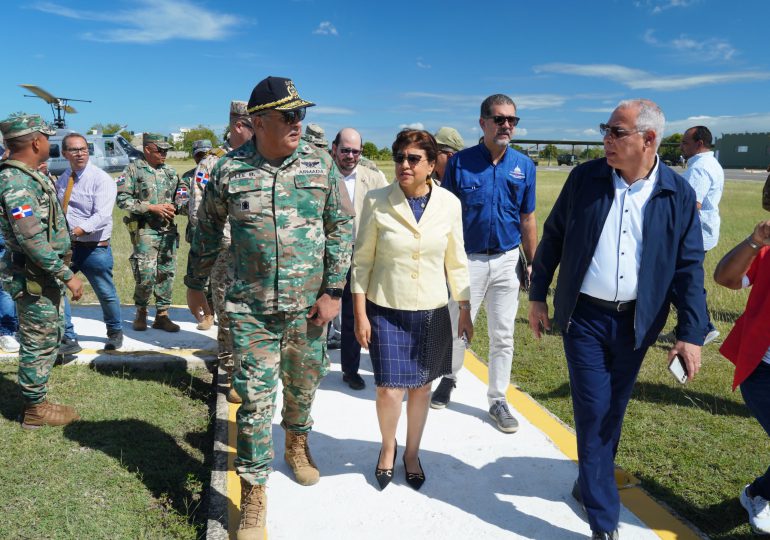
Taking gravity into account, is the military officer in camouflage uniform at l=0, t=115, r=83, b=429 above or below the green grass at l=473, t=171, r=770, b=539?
above

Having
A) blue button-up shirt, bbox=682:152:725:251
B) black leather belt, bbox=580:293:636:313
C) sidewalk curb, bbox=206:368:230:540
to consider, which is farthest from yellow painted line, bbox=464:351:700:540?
blue button-up shirt, bbox=682:152:725:251

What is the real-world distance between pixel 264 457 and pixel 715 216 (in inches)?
225

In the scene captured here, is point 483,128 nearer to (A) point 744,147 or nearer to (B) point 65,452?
(B) point 65,452

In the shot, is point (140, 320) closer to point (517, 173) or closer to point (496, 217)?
point (496, 217)

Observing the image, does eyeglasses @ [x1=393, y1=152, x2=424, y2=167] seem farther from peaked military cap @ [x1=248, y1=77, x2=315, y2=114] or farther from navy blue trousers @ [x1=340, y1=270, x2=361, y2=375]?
navy blue trousers @ [x1=340, y1=270, x2=361, y2=375]

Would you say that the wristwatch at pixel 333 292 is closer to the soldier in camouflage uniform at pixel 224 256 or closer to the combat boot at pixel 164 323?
the soldier in camouflage uniform at pixel 224 256

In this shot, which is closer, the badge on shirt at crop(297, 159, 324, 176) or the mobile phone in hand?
the mobile phone in hand

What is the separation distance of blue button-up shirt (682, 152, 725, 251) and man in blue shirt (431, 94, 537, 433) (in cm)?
307

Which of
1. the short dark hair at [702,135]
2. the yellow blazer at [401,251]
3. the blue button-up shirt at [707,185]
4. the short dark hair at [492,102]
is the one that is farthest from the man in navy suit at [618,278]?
the short dark hair at [702,135]

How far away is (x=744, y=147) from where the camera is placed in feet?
235

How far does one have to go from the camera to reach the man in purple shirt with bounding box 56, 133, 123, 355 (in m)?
5.55

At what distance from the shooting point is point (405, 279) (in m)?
3.20

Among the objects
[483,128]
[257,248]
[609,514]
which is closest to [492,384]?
[609,514]

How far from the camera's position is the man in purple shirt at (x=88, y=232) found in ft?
18.2
